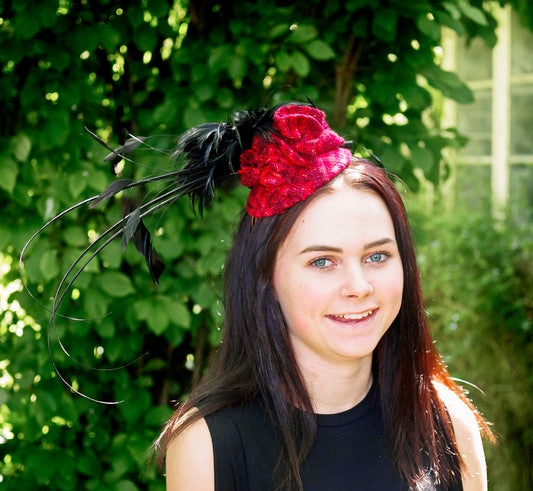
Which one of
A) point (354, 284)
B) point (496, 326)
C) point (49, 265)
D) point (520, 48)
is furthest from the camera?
point (520, 48)

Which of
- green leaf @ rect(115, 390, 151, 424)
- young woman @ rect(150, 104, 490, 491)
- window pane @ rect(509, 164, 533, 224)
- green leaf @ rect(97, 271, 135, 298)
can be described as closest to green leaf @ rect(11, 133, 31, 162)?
green leaf @ rect(97, 271, 135, 298)

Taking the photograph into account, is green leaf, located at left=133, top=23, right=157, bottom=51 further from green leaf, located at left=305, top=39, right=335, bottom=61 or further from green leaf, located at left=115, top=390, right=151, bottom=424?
green leaf, located at left=115, top=390, right=151, bottom=424

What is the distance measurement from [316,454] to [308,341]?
227 millimetres

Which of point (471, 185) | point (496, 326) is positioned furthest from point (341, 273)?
point (471, 185)

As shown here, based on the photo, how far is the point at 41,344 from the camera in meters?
2.03

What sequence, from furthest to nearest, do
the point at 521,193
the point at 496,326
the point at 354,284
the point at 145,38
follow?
the point at 521,193 → the point at 496,326 → the point at 145,38 → the point at 354,284

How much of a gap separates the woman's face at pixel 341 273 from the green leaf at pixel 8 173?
80 centimetres

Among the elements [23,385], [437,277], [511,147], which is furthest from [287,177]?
[511,147]

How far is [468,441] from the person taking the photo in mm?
1665

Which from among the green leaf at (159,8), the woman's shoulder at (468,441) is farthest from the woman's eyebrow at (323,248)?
the green leaf at (159,8)

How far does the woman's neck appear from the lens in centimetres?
156

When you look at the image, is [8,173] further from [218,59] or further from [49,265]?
Answer: [218,59]

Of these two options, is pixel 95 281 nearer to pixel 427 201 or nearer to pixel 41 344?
pixel 41 344

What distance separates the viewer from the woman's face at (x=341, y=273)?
1.44 meters
